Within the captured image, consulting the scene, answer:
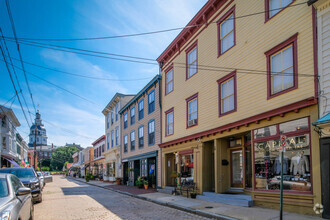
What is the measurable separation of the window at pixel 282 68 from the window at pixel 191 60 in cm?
638

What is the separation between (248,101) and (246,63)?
1698 millimetres

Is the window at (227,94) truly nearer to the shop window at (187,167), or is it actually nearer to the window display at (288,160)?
the window display at (288,160)

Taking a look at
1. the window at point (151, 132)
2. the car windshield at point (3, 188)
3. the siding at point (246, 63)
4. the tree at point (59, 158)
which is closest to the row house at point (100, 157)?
the window at point (151, 132)

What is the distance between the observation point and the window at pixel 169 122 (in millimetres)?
20469

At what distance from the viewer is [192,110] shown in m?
17.6

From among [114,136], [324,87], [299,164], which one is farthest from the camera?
[114,136]

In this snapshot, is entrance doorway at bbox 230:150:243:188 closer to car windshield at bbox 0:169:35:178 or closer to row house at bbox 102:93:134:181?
car windshield at bbox 0:169:35:178

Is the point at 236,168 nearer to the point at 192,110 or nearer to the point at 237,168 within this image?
the point at 237,168

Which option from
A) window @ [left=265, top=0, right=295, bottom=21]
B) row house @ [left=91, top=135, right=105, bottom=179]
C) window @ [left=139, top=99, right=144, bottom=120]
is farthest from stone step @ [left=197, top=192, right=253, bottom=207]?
row house @ [left=91, top=135, right=105, bottom=179]

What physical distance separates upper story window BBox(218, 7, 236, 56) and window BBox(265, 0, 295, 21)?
2.27 metres

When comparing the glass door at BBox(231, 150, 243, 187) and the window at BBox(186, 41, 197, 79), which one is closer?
the glass door at BBox(231, 150, 243, 187)

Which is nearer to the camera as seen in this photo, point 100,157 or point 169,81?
point 169,81

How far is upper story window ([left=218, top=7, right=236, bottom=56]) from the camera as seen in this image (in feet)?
46.1

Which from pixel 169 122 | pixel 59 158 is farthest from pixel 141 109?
pixel 59 158
